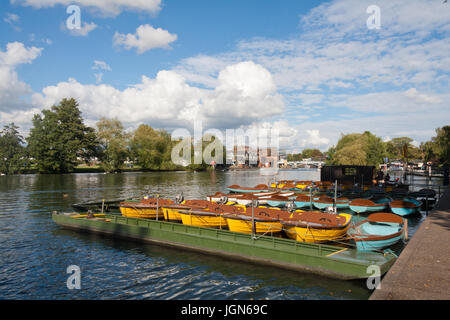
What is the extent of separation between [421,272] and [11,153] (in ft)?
387

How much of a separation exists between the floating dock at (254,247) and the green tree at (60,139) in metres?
83.4

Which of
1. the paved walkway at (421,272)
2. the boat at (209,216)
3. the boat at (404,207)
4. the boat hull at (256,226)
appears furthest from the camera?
the boat at (404,207)

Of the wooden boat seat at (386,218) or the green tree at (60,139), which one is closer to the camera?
the wooden boat seat at (386,218)

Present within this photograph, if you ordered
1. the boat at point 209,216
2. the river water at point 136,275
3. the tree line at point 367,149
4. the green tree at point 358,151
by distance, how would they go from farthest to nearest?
the green tree at point 358,151 < the tree line at point 367,149 < the boat at point 209,216 < the river water at point 136,275

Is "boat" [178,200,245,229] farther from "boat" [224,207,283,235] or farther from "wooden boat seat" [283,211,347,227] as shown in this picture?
"wooden boat seat" [283,211,347,227]

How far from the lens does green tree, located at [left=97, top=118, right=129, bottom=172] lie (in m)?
100

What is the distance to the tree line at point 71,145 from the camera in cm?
9369

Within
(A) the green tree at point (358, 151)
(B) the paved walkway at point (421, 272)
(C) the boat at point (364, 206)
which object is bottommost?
(C) the boat at point (364, 206)

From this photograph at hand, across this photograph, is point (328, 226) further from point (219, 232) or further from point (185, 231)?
point (185, 231)

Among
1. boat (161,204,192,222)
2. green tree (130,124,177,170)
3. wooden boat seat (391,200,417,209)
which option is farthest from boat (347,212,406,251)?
green tree (130,124,177,170)

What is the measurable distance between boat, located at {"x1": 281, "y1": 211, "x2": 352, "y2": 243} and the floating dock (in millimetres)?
1313

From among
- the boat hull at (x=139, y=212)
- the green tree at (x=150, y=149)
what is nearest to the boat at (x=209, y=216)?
the boat hull at (x=139, y=212)

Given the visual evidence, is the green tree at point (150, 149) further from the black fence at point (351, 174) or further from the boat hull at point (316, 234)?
the boat hull at point (316, 234)

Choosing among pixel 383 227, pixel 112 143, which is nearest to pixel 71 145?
pixel 112 143
